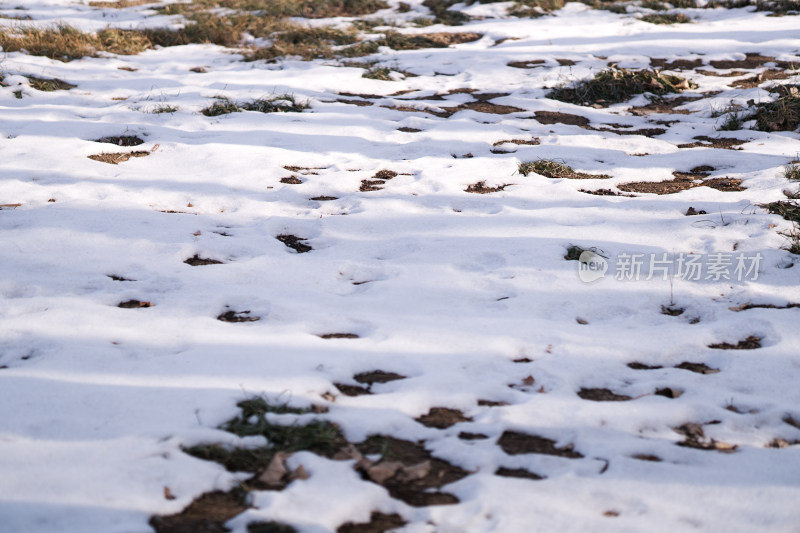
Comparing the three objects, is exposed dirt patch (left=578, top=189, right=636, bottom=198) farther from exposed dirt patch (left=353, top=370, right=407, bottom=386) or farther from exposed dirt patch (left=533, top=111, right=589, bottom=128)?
exposed dirt patch (left=353, top=370, right=407, bottom=386)

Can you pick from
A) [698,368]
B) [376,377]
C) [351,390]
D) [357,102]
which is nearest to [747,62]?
[357,102]

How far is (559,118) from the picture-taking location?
6277 millimetres

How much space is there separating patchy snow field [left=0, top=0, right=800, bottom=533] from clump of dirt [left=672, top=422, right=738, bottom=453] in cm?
2

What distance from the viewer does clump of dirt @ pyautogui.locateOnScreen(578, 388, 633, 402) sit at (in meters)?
2.56

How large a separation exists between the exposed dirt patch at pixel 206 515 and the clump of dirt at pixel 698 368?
195 centimetres

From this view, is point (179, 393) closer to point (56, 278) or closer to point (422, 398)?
point (422, 398)

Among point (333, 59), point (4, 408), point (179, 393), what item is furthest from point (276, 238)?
point (333, 59)

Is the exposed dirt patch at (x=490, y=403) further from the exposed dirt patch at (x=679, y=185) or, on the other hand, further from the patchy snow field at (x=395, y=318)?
the exposed dirt patch at (x=679, y=185)

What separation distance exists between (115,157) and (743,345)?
182 inches

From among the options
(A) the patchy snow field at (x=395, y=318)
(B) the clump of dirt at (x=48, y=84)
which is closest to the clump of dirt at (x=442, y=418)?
(A) the patchy snow field at (x=395, y=318)

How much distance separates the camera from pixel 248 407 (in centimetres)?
237

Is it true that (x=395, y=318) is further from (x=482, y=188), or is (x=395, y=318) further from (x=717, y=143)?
(x=717, y=143)

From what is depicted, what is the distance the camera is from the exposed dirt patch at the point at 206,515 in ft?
6.10

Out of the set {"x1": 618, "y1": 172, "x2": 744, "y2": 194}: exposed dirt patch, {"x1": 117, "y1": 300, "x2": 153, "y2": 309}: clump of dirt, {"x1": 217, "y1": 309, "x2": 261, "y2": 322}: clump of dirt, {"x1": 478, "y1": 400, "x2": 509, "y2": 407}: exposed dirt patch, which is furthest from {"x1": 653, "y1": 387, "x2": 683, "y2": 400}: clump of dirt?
{"x1": 117, "y1": 300, "x2": 153, "y2": 309}: clump of dirt
